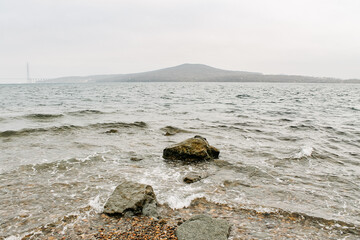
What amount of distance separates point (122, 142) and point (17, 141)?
559 centimetres

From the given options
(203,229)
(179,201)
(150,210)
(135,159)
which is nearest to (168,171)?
(135,159)

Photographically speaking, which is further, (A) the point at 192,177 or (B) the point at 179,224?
(A) the point at 192,177

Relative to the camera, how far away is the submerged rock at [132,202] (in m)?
5.60

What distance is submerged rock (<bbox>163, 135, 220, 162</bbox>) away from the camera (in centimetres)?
959

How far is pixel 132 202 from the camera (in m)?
5.72

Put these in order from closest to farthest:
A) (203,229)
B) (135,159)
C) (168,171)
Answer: (203,229) < (168,171) < (135,159)

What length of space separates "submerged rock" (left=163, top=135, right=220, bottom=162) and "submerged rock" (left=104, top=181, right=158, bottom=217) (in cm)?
355

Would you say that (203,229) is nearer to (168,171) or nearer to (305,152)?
(168,171)

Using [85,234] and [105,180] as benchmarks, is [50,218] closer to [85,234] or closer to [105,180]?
[85,234]

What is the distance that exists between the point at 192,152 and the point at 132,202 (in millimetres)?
4272

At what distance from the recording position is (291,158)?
10.2m

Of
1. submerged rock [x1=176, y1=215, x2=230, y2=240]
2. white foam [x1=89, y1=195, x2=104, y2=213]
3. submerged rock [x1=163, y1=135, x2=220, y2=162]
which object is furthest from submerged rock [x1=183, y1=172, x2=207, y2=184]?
white foam [x1=89, y1=195, x2=104, y2=213]

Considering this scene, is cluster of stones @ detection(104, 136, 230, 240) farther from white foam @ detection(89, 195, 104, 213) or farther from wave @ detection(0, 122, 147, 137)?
wave @ detection(0, 122, 147, 137)

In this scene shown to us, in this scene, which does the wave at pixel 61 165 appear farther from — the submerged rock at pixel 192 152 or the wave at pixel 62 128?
the wave at pixel 62 128
